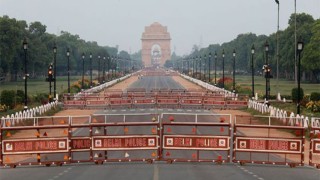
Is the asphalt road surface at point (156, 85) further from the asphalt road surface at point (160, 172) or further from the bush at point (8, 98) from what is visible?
the asphalt road surface at point (160, 172)

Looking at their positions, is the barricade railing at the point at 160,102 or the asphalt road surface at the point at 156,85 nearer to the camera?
the barricade railing at the point at 160,102

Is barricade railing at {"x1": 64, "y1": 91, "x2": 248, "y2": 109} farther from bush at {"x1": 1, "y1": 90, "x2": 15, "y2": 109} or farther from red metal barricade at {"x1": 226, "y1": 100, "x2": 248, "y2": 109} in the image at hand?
bush at {"x1": 1, "y1": 90, "x2": 15, "y2": 109}

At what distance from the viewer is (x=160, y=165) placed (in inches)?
985

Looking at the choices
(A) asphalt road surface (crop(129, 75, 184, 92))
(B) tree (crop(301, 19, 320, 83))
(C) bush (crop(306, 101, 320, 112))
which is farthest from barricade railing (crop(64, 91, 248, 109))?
(B) tree (crop(301, 19, 320, 83))

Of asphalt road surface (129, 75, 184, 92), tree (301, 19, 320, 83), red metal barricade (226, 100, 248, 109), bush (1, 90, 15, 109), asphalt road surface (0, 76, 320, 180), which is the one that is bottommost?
asphalt road surface (0, 76, 320, 180)

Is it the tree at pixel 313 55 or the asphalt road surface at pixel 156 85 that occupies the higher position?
the tree at pixel 313 55

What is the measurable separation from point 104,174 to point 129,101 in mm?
40109

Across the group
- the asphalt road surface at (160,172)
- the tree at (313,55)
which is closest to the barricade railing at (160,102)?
the asphalt road surface at (160,172)

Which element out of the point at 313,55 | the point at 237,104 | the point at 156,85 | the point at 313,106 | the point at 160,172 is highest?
the point at 313,55

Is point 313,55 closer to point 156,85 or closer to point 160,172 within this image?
point 156,85

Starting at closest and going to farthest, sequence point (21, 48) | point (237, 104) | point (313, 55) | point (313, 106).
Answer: point (313, 106)
point (237, 104)
point (313, 55)
point (21, 48)

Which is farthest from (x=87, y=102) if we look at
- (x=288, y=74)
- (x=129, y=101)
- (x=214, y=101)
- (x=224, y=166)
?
(x=288, y=74)

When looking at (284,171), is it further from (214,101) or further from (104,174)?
(214,101)

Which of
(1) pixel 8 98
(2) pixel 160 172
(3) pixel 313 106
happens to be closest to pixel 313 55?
(3) pixel 313 106
